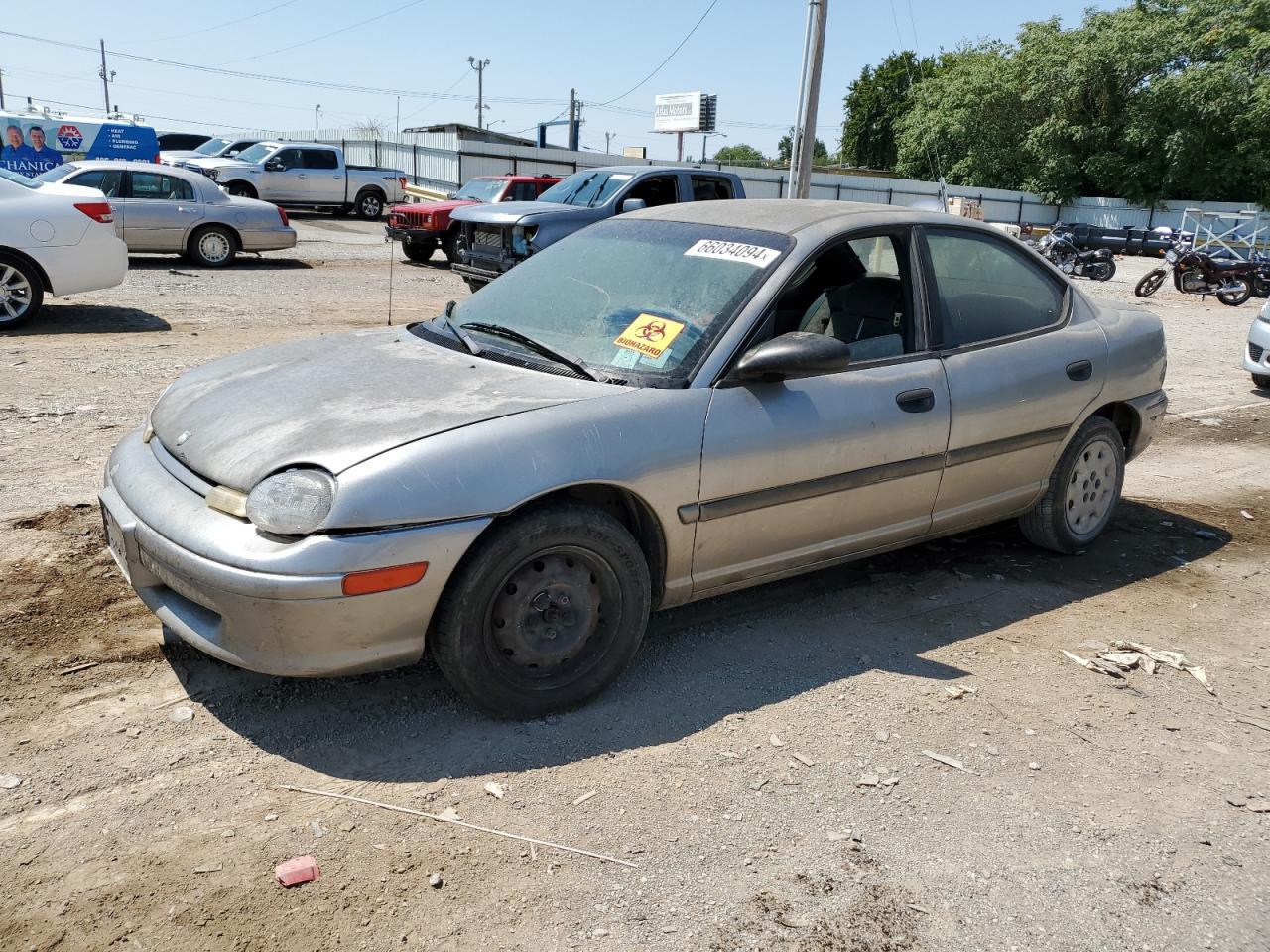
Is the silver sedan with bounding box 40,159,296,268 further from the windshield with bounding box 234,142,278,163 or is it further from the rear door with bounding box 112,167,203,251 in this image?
the windshield with bounding box 234,142,278,163

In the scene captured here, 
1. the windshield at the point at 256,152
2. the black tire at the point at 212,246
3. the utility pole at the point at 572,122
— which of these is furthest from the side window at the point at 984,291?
the utility pole at the point at 572,122

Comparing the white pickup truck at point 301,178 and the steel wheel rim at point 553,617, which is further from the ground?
the white pickup truck at point 301,178

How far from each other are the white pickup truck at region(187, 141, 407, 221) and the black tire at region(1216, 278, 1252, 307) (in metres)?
17.4

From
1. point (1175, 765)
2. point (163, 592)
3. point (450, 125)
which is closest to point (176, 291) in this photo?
point (163, 592)

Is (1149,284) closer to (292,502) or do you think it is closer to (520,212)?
(520,212)

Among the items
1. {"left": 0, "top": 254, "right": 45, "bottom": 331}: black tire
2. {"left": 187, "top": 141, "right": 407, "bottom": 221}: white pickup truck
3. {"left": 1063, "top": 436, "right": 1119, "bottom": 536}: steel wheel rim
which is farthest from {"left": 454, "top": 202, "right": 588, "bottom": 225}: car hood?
{"left": 187, "top": 141, "right": 407, "bottom": 221}: white pickup truck

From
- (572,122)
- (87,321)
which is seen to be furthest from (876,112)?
(87,321)

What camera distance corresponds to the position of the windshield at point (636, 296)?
A: 3.70m

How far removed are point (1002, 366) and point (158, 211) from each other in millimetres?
13833

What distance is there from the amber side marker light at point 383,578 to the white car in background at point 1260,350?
383 inches

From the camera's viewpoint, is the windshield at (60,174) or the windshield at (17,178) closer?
the windshield at (17,178)

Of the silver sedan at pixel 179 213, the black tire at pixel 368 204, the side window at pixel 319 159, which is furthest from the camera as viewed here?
the black tire at pixel 368 204

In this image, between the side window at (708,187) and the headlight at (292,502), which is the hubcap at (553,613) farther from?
the side window at (708,187)

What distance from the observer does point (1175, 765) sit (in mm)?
3383
